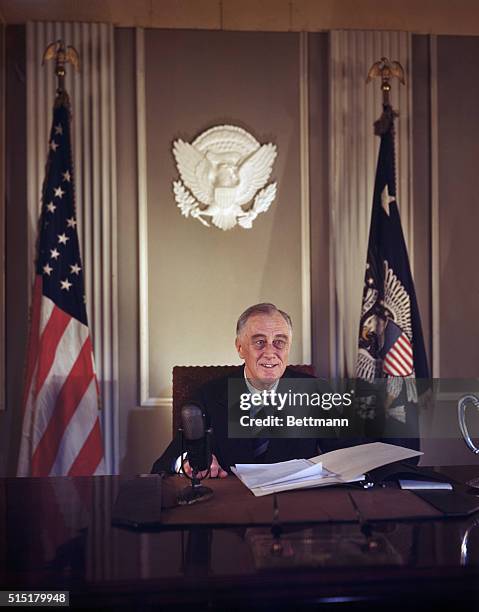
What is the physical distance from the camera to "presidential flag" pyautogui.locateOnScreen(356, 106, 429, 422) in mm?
3385

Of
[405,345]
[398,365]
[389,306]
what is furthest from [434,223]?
[398,365]

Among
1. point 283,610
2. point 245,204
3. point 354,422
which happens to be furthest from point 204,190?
point 283,610

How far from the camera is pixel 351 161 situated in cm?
384

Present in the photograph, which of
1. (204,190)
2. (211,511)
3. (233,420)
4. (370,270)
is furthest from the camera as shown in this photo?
(204,190)

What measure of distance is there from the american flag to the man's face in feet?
4.36

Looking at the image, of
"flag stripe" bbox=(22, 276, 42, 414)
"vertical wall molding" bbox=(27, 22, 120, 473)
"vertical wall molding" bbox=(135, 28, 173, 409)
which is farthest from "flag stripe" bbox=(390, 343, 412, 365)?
"flag stripe" bbox=(22, 276, 42, 414)

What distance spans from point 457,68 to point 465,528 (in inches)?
133

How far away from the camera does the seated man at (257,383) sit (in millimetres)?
2176

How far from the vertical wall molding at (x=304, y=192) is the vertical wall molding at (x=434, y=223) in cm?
76

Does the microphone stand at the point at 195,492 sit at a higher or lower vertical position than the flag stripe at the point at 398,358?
lower

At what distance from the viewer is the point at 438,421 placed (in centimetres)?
390

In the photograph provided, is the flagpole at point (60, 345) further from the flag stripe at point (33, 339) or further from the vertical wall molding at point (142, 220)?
the vertical wall molding at point (142, 220)

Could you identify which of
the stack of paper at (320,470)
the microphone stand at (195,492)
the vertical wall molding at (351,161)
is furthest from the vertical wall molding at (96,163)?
the microphone stand at (195,492)

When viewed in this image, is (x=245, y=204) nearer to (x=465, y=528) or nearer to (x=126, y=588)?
(x=465, y=528)
